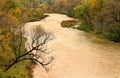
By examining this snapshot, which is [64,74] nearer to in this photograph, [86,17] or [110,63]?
[110,63]

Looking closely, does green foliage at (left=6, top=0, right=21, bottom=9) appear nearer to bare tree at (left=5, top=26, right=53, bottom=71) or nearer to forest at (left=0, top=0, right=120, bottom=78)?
forest at (left=0, top=0, right=120, bottom=78)

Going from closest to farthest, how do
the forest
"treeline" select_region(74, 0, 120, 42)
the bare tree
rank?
1. the bare tree
2. the forest
3. "treeline" select_region(74, 0, 120, 42)

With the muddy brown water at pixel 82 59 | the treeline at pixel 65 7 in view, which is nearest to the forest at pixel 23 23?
the muddy brown water at pixel 82 59

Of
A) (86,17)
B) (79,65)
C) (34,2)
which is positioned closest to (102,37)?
(86,17)

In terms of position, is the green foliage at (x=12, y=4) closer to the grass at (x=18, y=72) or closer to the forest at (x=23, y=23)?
the forest at (x=23, y=23)

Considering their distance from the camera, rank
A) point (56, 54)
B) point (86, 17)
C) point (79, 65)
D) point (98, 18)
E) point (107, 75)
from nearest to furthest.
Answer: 1. point (107, 75)
2. point (79, 65)
3. point (56, 54)
4. point (98, 18)
5. point (86, 17)

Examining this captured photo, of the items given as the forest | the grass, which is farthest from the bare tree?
the grass

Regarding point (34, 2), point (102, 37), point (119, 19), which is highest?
point (119, 19)

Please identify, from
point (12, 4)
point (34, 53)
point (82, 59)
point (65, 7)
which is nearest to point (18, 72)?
point (34, 53)
